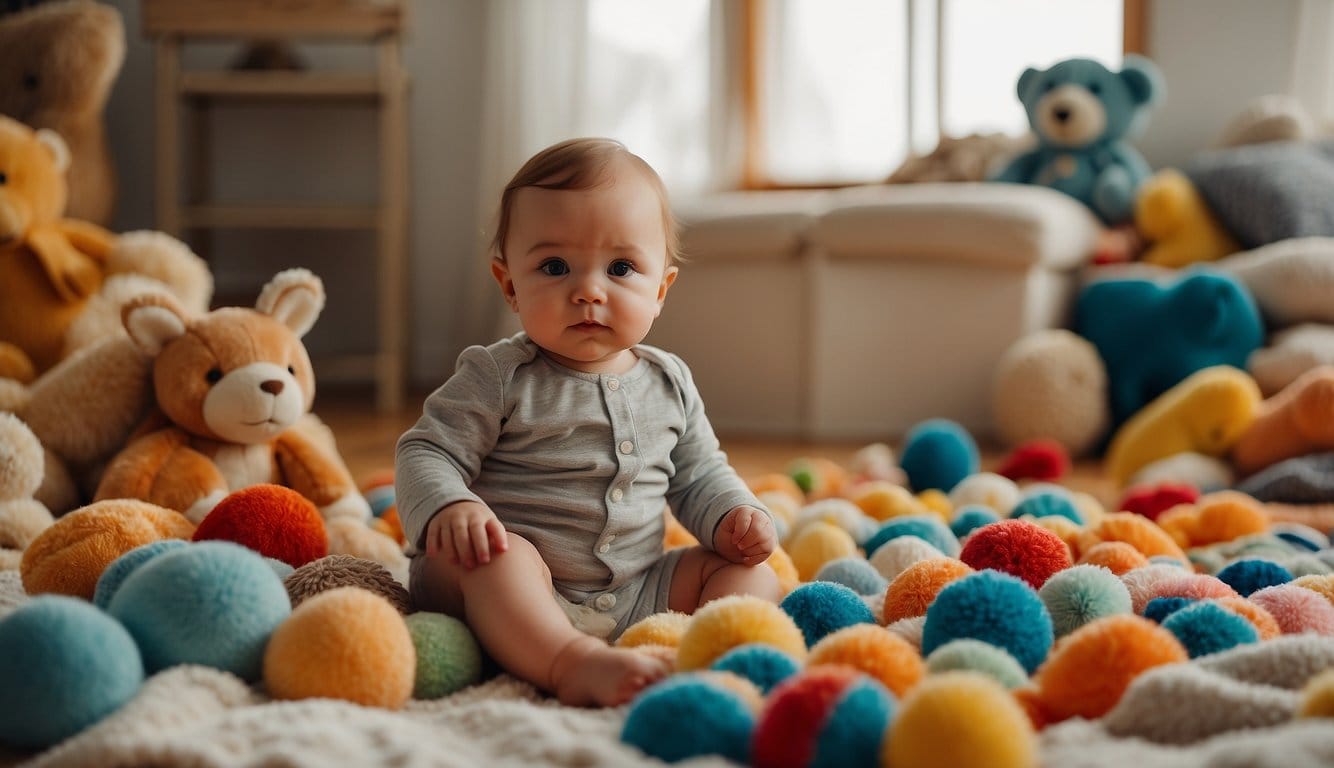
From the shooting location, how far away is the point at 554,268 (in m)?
0.89

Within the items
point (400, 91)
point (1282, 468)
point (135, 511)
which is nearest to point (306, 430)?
point (135, 511)

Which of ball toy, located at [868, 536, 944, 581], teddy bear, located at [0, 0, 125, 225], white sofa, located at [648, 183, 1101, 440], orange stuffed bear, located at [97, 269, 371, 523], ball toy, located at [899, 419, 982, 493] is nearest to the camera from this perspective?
ball toy, located at [868, 536, 944, 581]

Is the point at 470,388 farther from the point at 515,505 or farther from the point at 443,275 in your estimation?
the point at 443,275

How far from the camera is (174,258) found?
1591 mm

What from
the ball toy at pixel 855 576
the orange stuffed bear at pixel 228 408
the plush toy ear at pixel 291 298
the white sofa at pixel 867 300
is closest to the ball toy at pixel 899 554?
the ball toy at pixel 855 576

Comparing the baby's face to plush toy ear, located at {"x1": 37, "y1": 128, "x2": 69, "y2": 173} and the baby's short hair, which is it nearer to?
the baby's short hair

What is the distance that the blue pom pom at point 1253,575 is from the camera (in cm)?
93

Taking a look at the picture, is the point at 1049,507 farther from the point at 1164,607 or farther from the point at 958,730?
the point at 958,730

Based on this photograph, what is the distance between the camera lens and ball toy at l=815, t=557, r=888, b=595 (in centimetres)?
98

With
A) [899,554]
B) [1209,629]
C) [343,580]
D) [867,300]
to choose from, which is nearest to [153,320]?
[343,580]

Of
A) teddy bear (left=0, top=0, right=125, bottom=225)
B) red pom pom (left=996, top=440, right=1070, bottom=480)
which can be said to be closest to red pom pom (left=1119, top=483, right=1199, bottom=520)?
red pom pom (left=996, top=440, right=1070, bottom=480)

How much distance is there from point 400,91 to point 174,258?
4.38ft

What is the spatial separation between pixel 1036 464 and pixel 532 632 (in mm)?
1208

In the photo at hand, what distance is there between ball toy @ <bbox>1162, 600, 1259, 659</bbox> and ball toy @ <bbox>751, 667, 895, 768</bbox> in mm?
254
